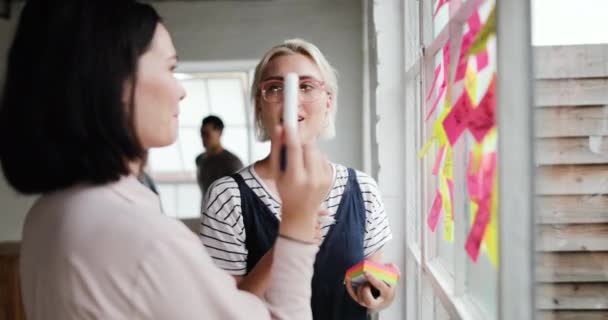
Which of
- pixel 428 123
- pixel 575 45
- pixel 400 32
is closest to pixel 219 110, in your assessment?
pixel 400 32

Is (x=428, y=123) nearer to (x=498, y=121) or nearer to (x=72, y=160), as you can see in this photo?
(x=498, y=121)

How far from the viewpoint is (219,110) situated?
5.20 m

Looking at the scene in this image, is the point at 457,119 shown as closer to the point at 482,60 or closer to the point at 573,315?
the point at 482,60

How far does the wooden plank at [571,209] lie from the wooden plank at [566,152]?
0.04 metres

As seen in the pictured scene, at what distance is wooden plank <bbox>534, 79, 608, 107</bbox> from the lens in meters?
0.61

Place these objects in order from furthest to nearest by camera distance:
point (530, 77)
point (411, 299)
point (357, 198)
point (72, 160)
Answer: point (411, 299)
point (357, 198)
point (530, 77)
point (72, 160)

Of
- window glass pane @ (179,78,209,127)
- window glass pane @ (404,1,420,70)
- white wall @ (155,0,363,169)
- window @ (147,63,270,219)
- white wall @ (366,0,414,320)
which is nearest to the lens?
window glass pane @ (404,1,420,70)

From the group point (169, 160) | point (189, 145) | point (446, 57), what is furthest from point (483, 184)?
point (169, 160)

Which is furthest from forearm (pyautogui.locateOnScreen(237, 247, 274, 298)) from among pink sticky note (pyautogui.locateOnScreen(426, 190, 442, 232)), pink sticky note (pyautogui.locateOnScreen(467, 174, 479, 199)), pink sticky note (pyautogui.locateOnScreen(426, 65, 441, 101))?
pink sticky note (pyautogui.locateOnScreen(426, 65, 441, 101))

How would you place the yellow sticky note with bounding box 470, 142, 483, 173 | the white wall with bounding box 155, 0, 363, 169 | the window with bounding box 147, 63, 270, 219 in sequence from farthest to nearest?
the window with bounding box 147, 63, 270, 219, the white wall with bounding box 155, 0, 363, 169, the yellow sticky note with bounding box 470, 142, 483, 173

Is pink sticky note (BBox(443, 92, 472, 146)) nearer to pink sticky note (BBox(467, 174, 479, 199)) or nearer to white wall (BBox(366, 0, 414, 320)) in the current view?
pink sticky note (BBox(467, 174, 479, 199))

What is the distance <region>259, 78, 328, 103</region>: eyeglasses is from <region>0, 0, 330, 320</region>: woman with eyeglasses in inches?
22.9

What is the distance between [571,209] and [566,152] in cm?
7

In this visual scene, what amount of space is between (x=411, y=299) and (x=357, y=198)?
3.32 ft
